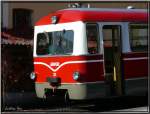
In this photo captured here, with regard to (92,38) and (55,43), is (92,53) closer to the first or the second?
(92,38)

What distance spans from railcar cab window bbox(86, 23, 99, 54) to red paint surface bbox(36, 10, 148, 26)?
195 mm

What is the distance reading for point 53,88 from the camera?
55.0 feet

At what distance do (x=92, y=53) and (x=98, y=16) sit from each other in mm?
1118

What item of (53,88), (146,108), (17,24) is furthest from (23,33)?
→ (146,108)

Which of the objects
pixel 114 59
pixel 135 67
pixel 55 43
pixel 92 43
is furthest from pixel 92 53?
pixel 135 67

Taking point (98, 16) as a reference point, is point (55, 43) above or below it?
below

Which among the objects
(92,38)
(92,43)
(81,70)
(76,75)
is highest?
(92,38)

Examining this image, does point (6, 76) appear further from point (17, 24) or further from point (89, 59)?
point (89, 59)

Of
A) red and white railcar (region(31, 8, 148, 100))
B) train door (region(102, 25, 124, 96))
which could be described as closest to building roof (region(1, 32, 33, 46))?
red and white railcar (region(31, 8, 148, 100))

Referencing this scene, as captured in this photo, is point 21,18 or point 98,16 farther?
point 21,18

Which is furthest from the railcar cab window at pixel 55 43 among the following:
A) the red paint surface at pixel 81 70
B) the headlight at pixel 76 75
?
the headlight at pixel 76 75

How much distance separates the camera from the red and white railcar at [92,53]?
53.1 feet

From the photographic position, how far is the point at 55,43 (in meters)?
17.1

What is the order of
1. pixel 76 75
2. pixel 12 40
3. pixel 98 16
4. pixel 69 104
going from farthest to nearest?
pixel 12 40
pixel 69 104
pixel 98 16
pixel 76 75
